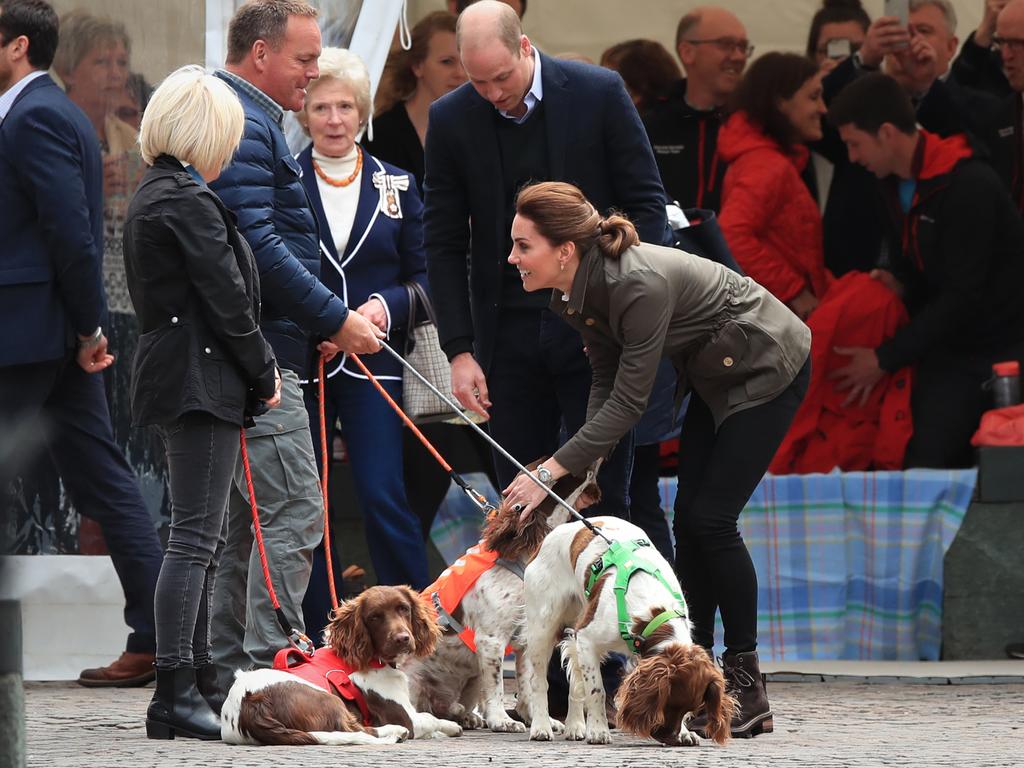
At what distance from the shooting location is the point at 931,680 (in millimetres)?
7637

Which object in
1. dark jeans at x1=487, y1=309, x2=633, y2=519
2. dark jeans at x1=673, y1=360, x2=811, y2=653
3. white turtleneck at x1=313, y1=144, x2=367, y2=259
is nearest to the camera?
dark jeans at x1=673, y1=360, x2=811, y2=653

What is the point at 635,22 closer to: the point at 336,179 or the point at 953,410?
the point at 953,410

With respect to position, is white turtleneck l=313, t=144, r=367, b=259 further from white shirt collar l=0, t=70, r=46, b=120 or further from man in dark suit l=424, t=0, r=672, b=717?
white shirt collar l=0, t=70, r=46, b=120

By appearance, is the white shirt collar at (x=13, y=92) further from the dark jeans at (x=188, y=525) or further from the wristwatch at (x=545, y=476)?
the wristwatch at (x=545, y=476)

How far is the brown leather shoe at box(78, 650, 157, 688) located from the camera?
7230 millimetres

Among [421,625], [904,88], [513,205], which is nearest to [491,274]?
[513,205]

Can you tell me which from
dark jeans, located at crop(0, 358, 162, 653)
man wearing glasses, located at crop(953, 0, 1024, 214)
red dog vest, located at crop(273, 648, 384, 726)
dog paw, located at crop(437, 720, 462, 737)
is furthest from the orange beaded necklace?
man wearing glasses, located at crop(953, 0, 1024, 214)

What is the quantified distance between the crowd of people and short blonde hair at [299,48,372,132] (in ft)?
0.05

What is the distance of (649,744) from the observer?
5.24 meters

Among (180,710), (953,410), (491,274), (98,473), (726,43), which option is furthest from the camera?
(726,43)

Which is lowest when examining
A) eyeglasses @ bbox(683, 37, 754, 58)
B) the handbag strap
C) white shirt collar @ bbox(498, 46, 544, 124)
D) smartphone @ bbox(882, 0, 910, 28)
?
the handbag strap

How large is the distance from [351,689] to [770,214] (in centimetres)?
439

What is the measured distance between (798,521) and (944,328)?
117 cm

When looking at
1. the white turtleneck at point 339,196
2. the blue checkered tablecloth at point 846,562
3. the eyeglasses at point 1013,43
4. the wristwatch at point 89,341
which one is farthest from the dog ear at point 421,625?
the eyeglasses at point 1013,43
